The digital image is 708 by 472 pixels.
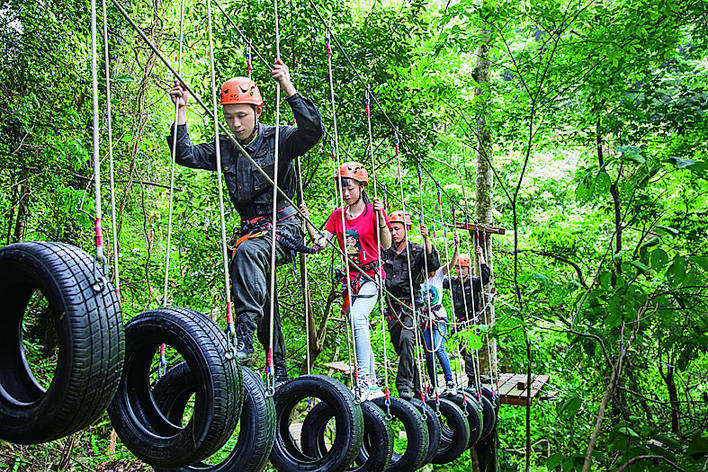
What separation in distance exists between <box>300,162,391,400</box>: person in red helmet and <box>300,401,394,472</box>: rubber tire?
1.62 feet

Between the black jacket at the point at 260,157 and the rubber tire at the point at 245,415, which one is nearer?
the rubber tire at the point at 245,415

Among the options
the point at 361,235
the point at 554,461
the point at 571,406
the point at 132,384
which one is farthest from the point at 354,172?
the point at 132,384

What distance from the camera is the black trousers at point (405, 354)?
3.33m

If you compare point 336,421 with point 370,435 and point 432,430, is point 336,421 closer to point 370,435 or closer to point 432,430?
point 370,435

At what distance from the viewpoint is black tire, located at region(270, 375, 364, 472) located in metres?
1.75

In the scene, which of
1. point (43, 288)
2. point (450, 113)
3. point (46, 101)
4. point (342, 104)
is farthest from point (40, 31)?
point (43, 288)

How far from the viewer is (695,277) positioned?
6.01 feet

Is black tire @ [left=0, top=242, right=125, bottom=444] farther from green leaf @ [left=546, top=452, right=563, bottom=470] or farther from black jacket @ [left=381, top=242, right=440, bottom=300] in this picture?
black jacket @ [left=381, top=242, right=440, bottom=300]

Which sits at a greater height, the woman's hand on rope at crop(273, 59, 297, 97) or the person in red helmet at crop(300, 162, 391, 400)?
the woman's hand on rope at crop(273, 59, 297, 97)

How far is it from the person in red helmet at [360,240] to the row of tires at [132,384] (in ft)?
2.91

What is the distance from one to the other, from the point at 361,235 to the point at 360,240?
29 mm

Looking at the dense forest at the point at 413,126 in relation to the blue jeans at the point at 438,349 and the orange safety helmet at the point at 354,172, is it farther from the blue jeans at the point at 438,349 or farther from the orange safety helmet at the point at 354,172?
the blue jeans at the point at 438,349

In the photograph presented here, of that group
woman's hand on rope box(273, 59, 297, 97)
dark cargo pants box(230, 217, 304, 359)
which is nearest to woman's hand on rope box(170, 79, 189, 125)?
woman's hand on rope box(273, 59, 297, 97)

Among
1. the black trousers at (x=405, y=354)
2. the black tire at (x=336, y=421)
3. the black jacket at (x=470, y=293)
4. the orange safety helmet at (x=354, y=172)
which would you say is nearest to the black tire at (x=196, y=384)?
the black tire at (x=336, y=421)
